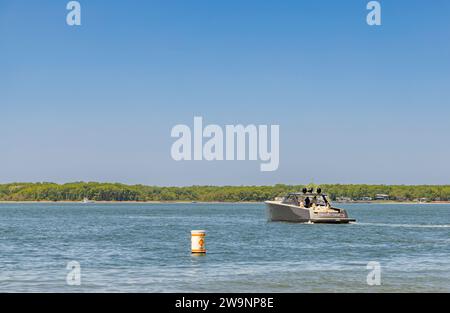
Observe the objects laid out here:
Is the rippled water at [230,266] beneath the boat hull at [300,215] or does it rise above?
beneath

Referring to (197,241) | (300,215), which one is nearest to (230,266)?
(197,241)

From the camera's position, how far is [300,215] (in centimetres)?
10369

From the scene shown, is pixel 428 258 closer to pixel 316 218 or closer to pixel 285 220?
pixel 316 218

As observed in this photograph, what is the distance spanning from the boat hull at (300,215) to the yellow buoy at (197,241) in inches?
2078

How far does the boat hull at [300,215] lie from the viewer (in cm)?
10025

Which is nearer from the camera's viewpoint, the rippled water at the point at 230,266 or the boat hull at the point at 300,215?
the rippled water at the point at 230,266

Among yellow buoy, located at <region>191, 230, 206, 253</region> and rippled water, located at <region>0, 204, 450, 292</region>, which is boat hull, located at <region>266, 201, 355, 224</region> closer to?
rippled water, located at <region>0, 204, 450, 292</region>

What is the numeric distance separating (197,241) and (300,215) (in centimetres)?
5753

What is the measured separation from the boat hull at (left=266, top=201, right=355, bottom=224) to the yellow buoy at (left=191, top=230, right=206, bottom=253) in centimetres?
5277

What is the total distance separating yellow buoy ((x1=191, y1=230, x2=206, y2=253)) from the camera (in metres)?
46.2

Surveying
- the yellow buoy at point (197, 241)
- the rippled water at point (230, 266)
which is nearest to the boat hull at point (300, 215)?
the rippled water at point (230, 266)

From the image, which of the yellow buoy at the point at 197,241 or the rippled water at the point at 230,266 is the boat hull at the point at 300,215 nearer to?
the rippled water at the point at 230,266

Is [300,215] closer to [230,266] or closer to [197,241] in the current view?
[197,241]
